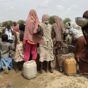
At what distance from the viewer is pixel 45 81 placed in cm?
941

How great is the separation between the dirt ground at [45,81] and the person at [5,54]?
37 cm

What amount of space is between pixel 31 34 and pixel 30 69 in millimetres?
1078

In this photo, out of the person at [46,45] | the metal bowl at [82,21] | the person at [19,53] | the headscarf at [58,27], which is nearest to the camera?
the metal bowl at [82,21]

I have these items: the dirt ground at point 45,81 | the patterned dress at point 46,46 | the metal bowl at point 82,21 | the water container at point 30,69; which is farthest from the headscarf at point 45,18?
the dirt ground at point 45,81

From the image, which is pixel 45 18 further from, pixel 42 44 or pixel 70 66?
pixel 70 66

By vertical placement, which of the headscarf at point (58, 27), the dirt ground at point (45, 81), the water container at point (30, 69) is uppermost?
the headscarf at point (58, 27)

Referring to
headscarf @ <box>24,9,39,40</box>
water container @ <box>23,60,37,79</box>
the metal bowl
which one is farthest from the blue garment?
the metal bowl

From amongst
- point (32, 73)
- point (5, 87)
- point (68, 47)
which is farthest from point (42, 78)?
point (68, 47)

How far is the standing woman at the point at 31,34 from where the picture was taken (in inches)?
389

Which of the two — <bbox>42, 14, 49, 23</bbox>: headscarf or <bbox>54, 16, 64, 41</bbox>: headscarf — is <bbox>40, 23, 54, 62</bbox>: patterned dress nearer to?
<bbox>42, 14, 49, 23</bbox>: headscarf

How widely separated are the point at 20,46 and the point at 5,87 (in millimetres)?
1441

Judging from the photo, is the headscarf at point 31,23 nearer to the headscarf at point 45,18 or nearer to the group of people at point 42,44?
the group of people at point 42,44

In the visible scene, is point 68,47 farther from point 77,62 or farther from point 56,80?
point 56,80

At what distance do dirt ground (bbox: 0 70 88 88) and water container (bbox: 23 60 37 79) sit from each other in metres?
0.13
